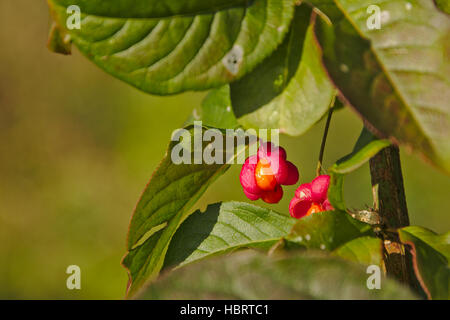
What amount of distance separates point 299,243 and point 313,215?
0.04m

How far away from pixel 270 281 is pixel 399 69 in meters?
0.25

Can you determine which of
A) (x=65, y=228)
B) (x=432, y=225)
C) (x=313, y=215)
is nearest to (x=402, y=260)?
(x=313, y=215)

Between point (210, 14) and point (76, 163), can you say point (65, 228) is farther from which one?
point (210, 14)

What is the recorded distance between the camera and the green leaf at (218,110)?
2.49 feet

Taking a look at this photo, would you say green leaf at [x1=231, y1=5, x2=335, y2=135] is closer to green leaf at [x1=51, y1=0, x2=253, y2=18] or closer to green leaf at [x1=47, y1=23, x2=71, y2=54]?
green leaf at [x1=51, y1=0, x2=253, y2=18]

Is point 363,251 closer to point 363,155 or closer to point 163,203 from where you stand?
point 363,155

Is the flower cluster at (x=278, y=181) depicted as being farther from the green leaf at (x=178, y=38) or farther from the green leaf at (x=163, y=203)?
the green leaf at (x=178, y=38)

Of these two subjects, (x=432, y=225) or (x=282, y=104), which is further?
(x=432, y=225)

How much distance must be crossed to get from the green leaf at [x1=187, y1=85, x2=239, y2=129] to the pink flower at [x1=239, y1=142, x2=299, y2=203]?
63 mm

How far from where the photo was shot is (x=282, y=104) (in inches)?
24.5

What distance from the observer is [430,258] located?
2.01ft

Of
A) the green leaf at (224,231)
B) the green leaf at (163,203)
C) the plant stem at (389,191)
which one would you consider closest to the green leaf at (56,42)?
the green leaf at (163,203)

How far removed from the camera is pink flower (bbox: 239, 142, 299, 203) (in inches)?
31.1
